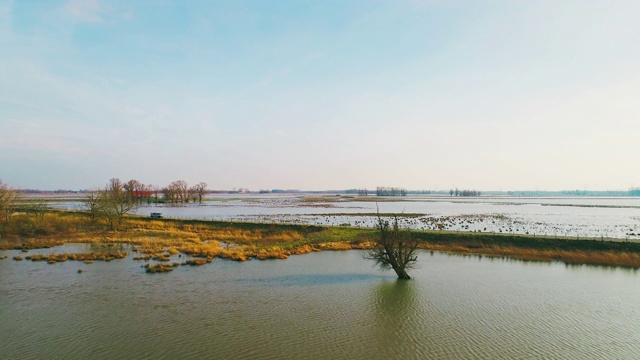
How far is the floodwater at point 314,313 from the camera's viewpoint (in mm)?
16281

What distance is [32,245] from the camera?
1716 inches

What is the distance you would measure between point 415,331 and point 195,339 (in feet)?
36.7

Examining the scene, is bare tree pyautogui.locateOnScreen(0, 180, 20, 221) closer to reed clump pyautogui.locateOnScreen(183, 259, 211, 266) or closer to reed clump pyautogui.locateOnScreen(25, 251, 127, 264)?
reed clump pyautogui.locateOnScreen(25, 251, 127, 264)

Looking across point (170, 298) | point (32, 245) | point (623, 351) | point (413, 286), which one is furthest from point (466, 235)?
point (32, 245)

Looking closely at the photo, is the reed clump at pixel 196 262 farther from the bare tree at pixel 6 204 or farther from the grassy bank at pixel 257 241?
the bare tree at pixel 6 204

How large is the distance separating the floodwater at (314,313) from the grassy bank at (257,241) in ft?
17.4

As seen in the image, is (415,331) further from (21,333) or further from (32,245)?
(32,245)

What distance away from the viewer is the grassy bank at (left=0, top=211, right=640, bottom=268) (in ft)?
123

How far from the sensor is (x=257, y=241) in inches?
1940

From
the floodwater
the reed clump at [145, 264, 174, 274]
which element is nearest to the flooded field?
the floodwater

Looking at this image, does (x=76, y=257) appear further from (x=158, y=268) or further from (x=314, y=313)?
(x=314, y=313)

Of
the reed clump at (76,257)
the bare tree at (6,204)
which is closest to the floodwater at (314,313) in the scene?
the reed clump at (76,257)

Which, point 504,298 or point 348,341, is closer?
point 348,341

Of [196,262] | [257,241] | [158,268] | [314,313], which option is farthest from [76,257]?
[314,313]
